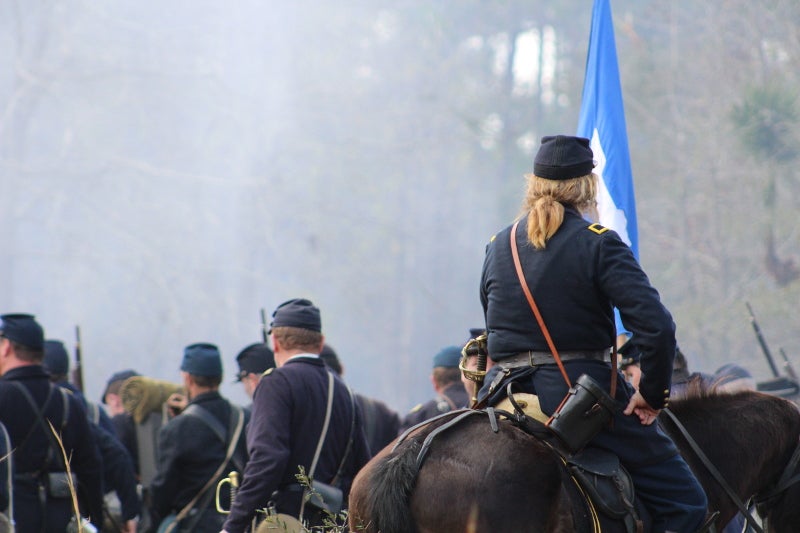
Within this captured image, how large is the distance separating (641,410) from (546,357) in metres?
0.39

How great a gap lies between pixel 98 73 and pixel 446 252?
47.3 ft

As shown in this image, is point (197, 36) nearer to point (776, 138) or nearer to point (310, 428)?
point (776, 138)

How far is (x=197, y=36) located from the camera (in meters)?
32.5

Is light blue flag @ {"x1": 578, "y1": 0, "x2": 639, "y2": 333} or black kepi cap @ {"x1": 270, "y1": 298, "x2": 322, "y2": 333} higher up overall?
light blue flag @ {"x1": 578, "y1": 0, "x2": 639, "y2": 333}

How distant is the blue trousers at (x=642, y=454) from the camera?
3.94 metres

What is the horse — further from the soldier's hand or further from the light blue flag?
the light blue flag

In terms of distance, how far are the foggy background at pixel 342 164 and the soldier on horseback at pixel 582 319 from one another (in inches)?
703

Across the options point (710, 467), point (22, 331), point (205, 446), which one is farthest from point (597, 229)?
point (22, 331)

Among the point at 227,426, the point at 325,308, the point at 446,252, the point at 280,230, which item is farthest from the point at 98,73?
the point at 227,426

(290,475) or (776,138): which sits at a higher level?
(776,138)

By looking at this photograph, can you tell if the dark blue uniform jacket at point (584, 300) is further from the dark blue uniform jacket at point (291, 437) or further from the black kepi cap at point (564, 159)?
the dark blue uniform jacket at point (291, 437)

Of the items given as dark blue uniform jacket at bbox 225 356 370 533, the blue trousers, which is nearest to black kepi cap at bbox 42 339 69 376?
dark blue uniform jacket at bbox 225 356 370 533

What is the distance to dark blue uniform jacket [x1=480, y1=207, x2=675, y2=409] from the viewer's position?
12.6 feet

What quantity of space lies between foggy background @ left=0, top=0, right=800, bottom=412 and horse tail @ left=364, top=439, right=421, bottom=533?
1863 centimetres
